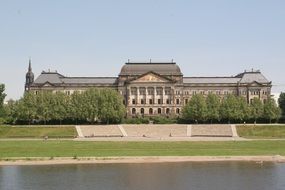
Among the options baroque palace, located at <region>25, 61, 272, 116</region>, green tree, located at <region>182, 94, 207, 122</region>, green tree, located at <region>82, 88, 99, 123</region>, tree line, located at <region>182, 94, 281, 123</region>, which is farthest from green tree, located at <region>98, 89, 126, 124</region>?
baroque palace, located at <region>25, 61, 272, 116</region>

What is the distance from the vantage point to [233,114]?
391ft

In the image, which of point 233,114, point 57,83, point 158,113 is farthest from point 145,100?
point 233,114

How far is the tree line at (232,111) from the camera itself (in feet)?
392

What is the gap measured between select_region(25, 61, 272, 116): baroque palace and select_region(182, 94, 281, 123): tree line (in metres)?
24.9

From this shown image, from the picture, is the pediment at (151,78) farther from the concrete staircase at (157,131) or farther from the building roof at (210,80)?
the concrete staircase at (157,131)

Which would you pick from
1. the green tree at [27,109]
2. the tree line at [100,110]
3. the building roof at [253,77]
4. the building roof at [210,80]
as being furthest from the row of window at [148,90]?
the green tree at [27,109]

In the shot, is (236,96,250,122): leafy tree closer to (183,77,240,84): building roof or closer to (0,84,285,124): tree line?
(0,84,285,124): tree line

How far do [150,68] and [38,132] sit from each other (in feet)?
184

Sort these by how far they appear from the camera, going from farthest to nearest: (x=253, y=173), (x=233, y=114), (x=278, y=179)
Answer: (x=233, y=114) < (x=253, y=173) < (x=278, y=179)

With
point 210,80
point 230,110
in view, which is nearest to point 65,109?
point 230,110

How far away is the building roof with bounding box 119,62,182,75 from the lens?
5891 inches

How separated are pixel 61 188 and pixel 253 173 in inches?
674

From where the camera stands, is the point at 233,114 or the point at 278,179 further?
the point at 233,114

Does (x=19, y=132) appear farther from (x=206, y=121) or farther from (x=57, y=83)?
(x=57, y=83)
